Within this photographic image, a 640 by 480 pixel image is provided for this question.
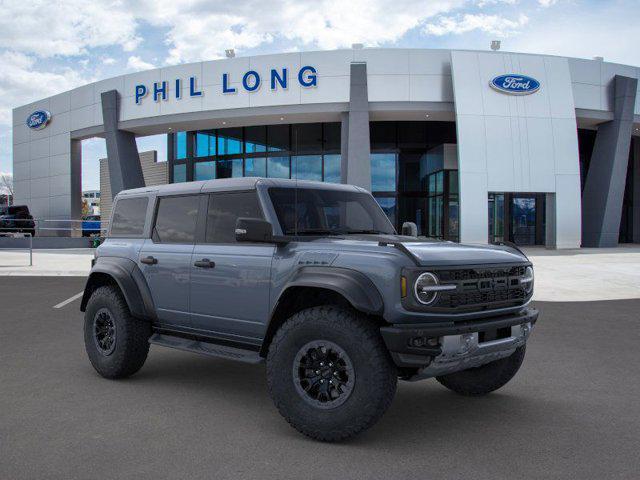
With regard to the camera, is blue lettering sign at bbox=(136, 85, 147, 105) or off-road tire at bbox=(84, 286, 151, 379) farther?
blue lettering sign at bbox=(136, 85, 147, 105)

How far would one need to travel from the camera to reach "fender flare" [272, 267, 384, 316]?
3740 millimetres

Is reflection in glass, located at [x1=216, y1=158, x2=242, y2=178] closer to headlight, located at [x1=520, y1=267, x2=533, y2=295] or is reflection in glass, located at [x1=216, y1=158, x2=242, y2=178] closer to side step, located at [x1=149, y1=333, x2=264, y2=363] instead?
side step, located at [x1=149, y1=333, x2=264, y2=363]

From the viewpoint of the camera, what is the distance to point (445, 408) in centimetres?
475

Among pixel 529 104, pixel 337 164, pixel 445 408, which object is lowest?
pixel 445 408

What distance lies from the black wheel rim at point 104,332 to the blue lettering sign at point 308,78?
72.6ft

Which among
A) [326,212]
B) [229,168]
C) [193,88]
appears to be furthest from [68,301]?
[229,168]

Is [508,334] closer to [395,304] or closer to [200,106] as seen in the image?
[395,304]

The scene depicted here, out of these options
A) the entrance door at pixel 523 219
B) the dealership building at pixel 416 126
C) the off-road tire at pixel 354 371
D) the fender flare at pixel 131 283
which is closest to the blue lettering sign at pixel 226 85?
the dealership building at pixel 416 126

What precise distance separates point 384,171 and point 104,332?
2772cm

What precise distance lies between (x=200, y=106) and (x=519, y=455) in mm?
26535

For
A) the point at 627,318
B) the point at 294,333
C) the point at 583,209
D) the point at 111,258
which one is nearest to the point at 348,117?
the point at 583,209

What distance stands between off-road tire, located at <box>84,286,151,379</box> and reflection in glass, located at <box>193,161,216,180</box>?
29.9 metres

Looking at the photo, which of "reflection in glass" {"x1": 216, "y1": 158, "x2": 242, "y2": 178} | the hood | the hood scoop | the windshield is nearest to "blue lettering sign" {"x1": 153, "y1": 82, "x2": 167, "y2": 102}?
"reflection in glass" {"x1": 216, "y1": 158, "x2": 242, "y2": 178}

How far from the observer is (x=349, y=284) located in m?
3.81
